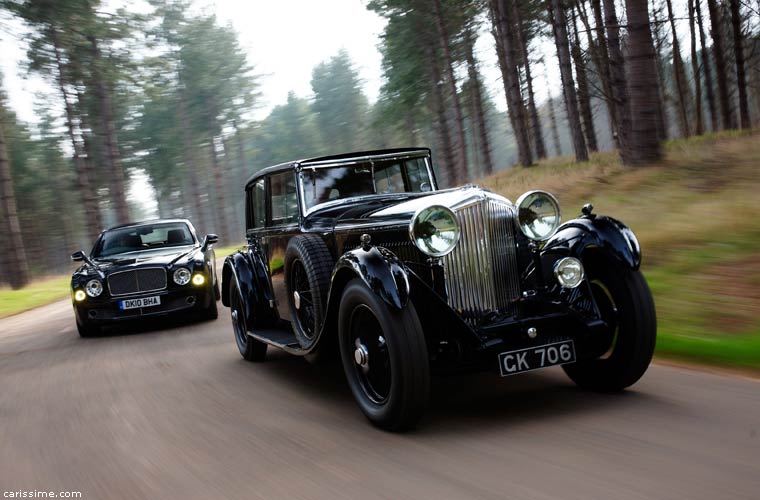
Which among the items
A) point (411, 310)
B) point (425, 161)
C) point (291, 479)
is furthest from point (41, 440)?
point (425, 161)

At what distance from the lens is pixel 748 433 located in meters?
3.33

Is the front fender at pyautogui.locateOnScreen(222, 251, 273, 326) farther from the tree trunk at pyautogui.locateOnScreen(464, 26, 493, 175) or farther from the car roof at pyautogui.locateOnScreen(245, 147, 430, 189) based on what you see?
the tree trunk at pyautogui.locateOnScreen(464, 26, 493, 175)

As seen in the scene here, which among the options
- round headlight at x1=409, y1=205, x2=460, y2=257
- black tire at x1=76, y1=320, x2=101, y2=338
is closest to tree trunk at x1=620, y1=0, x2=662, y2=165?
round headlight at x1=409, y1=205, x2=460, y2=257

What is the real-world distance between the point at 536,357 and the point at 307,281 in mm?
2084

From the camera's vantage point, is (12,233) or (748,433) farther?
(12,233)

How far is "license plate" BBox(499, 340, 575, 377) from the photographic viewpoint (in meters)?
3.79

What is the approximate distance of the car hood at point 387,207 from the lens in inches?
171

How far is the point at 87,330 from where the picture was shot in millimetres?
9305

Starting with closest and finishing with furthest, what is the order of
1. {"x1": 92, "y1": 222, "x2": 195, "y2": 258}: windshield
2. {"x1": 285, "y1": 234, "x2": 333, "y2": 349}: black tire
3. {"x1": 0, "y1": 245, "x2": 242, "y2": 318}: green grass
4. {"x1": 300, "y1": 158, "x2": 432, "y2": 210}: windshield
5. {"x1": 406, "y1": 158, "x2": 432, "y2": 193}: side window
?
{"x1": 285, "y1": 234, "x2": 333, "y2": 349}: black tire → {"x1": 300, "y1": 158, "x2": 432, "y2": 210}: windshield → {"x1": 406, "y1": 158, "x2": 432, "y2": 193}: side window → {"x1": 92, "y1": 222, "x2": 195, "y2": 258}: windshield → {"x1": 0, "y1": 245, "x2": 242, "y2": 318}: green grass

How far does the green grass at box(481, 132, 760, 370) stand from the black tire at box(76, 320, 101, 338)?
23.4ft

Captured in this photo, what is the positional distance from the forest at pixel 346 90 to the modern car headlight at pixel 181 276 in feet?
25.1

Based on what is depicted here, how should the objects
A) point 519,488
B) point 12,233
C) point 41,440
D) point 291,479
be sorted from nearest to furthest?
point 519,488 < point 291,479 < point 41,440 < point 12,233

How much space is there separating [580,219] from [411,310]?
5.06ft

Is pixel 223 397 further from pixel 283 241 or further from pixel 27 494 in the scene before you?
pixel 27 494
